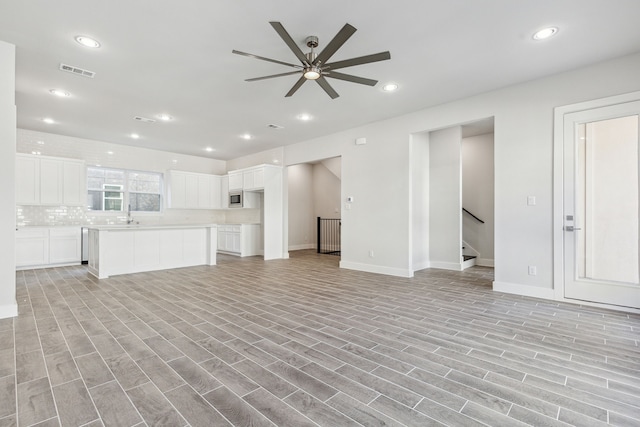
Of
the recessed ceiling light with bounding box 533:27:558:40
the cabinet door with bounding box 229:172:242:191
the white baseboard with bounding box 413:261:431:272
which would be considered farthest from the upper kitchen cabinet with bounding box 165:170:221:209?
the recessed ceiling light with bounding box 533:27:558:40

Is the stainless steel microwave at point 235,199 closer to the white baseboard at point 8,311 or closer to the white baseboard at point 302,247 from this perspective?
the white baseboard at point 302,247

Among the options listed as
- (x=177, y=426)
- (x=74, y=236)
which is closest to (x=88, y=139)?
(x=74, y=236)

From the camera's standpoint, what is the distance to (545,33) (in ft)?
9.74

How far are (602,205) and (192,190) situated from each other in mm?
8833

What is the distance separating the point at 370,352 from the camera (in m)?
2.41

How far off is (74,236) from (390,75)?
7312 mm

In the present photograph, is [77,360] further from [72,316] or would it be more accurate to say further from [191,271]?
[191,271]

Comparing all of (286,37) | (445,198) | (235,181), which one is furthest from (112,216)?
(445,198)

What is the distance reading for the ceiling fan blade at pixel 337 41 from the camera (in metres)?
2.37

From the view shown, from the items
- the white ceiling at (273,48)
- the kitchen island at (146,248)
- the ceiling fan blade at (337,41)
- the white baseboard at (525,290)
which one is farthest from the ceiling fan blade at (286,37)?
the kitchen island at (146,248)

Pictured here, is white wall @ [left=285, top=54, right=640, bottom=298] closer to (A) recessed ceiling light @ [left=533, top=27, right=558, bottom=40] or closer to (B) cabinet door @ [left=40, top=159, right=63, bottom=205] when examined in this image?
(A) recessed ceiling light @ [left=533, top=27, right=558, bottom=40]

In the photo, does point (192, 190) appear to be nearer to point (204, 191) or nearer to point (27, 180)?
point (204, 191)

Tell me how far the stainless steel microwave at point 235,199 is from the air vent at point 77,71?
5044mm

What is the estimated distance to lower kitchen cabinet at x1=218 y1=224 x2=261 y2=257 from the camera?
8344mm
